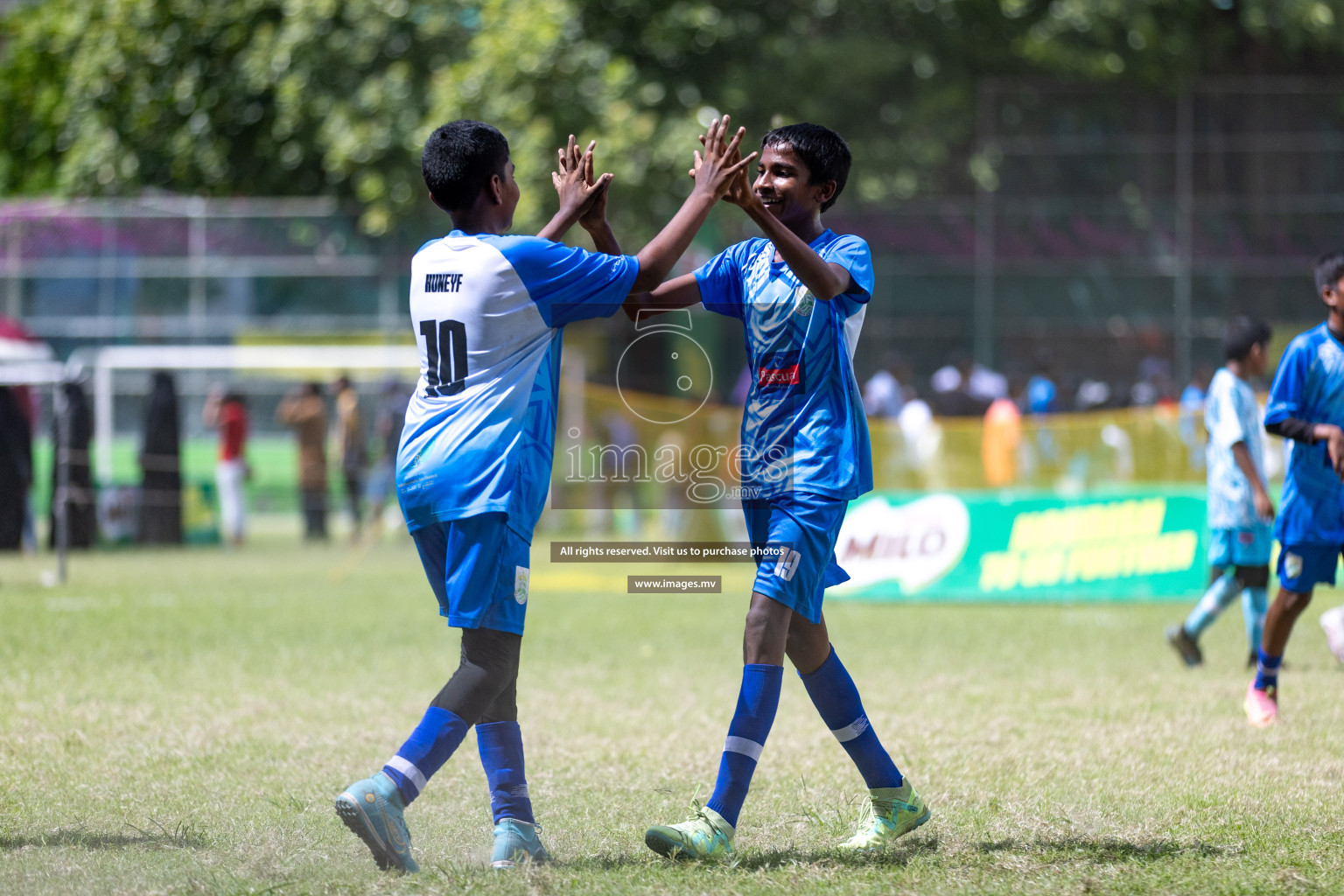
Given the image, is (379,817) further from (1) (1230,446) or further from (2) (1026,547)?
(2) (1026,547)

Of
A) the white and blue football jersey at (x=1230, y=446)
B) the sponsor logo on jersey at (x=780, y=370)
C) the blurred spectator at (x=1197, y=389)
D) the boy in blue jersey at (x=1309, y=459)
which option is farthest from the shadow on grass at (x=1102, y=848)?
the blurred spectator at (x=1197, y=389)

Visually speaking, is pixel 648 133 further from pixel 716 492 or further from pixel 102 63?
pixel 102 63

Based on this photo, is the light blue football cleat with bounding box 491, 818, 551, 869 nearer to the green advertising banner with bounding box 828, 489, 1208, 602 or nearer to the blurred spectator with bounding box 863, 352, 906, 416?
the green advertising banner with bounding box 828, 489, 1208, 602

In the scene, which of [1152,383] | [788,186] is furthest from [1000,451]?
[788,186]

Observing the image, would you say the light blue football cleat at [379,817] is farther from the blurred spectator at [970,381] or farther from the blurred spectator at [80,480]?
the blurred spectator at [80,480]

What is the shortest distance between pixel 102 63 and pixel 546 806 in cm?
2089

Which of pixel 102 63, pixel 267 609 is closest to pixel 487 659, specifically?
pixel 267 609

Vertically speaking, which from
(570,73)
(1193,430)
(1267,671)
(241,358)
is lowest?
(1267,671)

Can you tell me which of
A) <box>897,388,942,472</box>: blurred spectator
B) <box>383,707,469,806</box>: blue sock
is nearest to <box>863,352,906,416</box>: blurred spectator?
<box>897,388,942,472</box>: blurred spectator

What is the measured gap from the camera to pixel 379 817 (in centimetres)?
390

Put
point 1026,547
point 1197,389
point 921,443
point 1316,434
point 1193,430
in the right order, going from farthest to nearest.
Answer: point 1197,389 < point 921,443 < point 1193,430 < point 1026,547 < point 1316,434

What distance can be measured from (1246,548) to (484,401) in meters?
5.93

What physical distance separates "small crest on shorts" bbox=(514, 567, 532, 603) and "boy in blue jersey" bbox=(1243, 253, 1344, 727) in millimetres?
3809

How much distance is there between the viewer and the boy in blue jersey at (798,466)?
14.2ft
